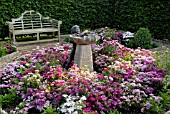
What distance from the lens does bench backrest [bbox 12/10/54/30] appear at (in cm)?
932

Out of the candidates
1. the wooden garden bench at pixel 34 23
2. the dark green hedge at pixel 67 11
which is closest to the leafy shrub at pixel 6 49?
the wooden garden bench at pixel 34 23

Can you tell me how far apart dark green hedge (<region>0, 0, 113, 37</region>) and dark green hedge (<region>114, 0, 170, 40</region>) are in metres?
0.58

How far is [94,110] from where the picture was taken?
4008 mm

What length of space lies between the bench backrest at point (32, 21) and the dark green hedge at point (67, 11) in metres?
0.21

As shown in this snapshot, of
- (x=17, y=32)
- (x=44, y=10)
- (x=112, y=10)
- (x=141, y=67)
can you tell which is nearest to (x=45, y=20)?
(x=44, y=10)

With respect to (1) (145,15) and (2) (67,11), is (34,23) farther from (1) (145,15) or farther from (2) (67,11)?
(1) (145,15)

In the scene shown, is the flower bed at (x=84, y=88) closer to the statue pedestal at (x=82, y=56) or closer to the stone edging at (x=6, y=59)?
the statue pedestal at (x=82, y=56)

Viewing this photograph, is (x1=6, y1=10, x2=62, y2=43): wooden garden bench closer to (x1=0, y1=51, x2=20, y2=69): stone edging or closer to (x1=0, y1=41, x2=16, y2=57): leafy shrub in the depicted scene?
(x1=0, y1=41, x2=16, y2=57): leafy shrub

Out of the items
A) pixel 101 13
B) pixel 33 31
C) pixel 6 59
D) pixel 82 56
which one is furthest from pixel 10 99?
pixel 101 13

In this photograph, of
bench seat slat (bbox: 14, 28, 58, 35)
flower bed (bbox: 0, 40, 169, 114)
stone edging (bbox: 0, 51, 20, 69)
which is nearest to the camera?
flower bed (bbox: 0, 40, 169, 114)

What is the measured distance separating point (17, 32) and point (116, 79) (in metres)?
4.79

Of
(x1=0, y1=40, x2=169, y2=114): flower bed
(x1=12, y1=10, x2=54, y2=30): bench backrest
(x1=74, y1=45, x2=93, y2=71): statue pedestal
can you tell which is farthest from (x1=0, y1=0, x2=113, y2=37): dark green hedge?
(x1=74, y1=45, x2=93, y2=71): statue pedestal

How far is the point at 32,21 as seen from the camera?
31.2 ft

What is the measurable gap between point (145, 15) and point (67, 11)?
118 inches
